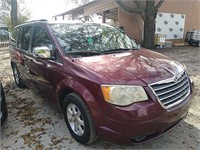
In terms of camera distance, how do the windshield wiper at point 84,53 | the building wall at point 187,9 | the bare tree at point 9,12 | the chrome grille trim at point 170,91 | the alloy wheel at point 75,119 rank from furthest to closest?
the bare tree at point 9,12 → the building wall at point 187,9 → the windshield wiper at point 84,53 → the alloy wheel at point 75,119 → the chrome grille trim at point 170,91

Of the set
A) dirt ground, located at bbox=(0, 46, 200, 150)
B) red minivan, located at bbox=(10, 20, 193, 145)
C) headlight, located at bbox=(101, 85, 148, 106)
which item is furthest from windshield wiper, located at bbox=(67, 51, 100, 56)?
dirt ground, located at bbox=(0, 46, 200, 150)

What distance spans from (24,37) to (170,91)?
11.6 feet

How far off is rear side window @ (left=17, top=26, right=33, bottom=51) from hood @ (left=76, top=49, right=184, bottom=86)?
193 centimetres

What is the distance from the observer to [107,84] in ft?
8.72

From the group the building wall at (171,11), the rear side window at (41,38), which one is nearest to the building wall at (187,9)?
the building wall at (171,11)

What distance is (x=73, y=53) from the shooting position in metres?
3.46

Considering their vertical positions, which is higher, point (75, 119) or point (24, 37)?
point (24, 37)

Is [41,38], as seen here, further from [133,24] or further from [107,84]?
[133,24]

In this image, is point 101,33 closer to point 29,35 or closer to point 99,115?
point 29,35

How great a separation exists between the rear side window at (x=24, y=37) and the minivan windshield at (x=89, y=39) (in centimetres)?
101

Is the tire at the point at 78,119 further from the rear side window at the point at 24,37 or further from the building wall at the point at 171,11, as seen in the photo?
the building wall at the point at 171,11

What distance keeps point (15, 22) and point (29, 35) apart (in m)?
16.0

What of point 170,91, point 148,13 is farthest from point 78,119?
point 148,13

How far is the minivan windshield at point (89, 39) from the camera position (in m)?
3.59
